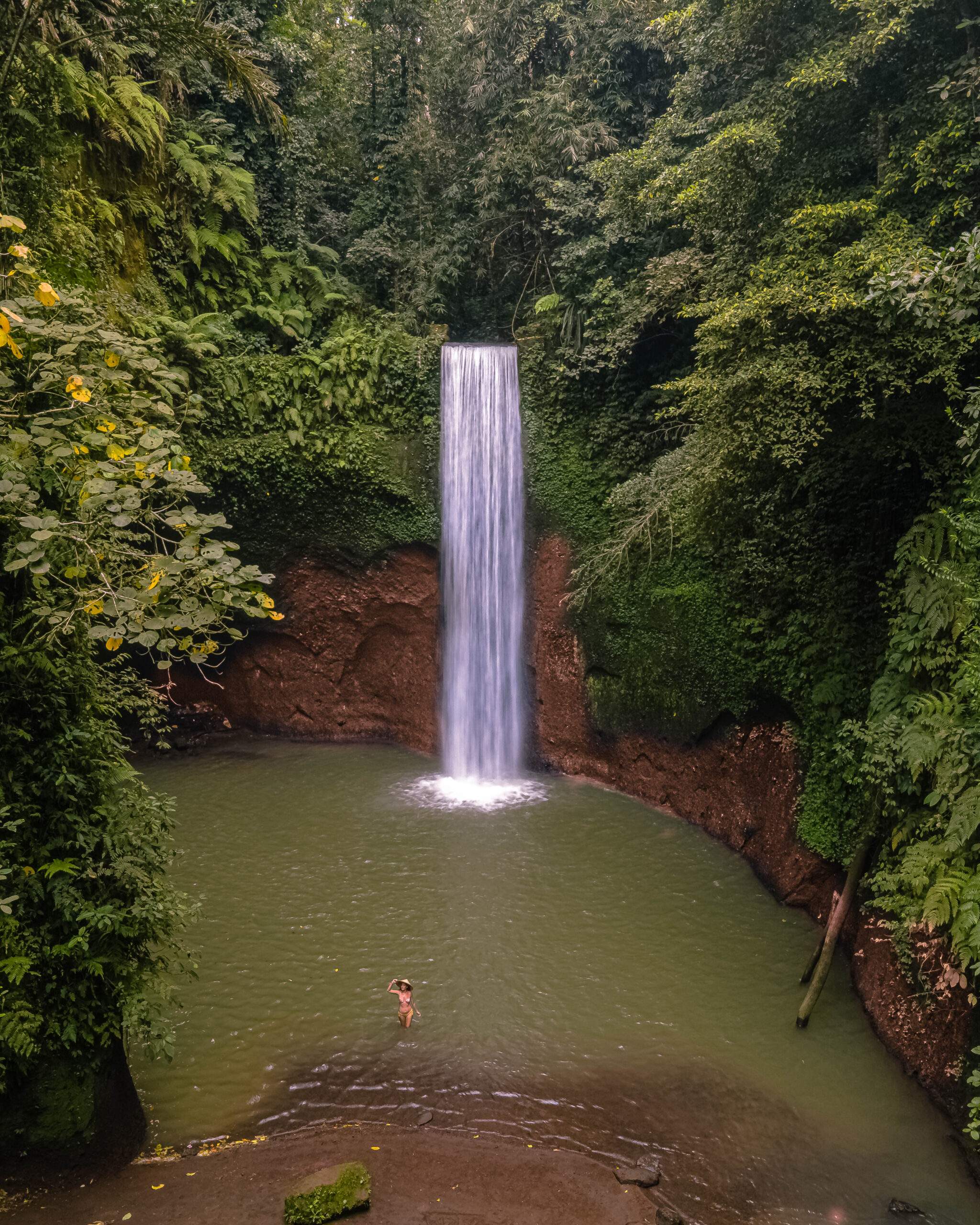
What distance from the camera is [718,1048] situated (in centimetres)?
655

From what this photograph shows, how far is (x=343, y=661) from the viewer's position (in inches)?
539

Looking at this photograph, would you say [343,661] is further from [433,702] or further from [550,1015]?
[550,1015]

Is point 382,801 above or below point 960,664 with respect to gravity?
below

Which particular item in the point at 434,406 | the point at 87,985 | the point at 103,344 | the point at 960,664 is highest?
the point at 434,406

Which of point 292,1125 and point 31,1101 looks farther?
point 292,1125

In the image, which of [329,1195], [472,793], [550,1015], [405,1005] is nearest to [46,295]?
[329,1195]

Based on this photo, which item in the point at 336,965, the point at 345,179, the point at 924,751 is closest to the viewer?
the point at 924,751

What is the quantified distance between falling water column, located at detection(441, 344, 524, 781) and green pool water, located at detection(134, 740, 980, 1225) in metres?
2.67

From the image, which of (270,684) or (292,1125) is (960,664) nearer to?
(292,1125)

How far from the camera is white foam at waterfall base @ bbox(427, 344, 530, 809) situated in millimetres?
12867

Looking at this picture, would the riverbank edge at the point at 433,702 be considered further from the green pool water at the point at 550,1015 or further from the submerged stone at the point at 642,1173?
the submerged stone at the point at 642,1173

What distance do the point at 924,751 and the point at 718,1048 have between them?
2.84 meters

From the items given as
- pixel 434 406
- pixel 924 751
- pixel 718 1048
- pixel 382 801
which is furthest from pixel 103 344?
pixel 434 406

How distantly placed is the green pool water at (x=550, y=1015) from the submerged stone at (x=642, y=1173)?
8 cm
